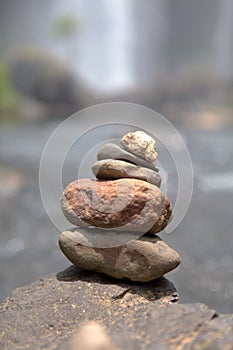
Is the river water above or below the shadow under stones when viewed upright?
below

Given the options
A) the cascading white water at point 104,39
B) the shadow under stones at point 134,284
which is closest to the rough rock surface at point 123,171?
the shadow under stones at point 134,284

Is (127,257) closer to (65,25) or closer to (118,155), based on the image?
(118,155)

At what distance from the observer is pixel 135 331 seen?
6.50ft

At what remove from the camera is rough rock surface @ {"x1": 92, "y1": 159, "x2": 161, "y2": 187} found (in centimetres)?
279

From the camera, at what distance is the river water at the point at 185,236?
17.1 feet

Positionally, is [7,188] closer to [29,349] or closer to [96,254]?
[96,254]

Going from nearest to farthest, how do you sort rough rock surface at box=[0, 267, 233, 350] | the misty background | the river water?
rough rock surface at box=[0, 267, 233, 350]
the river water
the misty background

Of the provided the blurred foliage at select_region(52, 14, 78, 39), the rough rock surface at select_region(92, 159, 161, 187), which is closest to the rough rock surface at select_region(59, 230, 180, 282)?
the rough rock surface at select_region(92, 159, 161, 187)

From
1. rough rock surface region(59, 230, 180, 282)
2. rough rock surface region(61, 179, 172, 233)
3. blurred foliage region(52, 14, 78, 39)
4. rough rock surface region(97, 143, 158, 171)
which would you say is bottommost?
rough rock surface region(59, 230, 180, 282)

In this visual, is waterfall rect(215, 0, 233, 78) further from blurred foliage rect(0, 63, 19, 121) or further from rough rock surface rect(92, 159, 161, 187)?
rough rock surface rect(92, 159, 161, 187)

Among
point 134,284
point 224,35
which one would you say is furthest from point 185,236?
point 224,35

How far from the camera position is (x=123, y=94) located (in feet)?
74.5

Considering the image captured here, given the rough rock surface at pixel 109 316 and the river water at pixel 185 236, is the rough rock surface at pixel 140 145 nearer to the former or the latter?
the rough rock surface at pixel 109 316

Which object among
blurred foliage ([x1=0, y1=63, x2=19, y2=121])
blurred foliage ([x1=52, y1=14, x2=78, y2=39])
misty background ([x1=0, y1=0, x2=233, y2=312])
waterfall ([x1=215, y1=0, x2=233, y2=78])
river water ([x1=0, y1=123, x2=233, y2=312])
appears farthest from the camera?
waterfall ([x1=215, y1=0, x2=233, y2=78])
